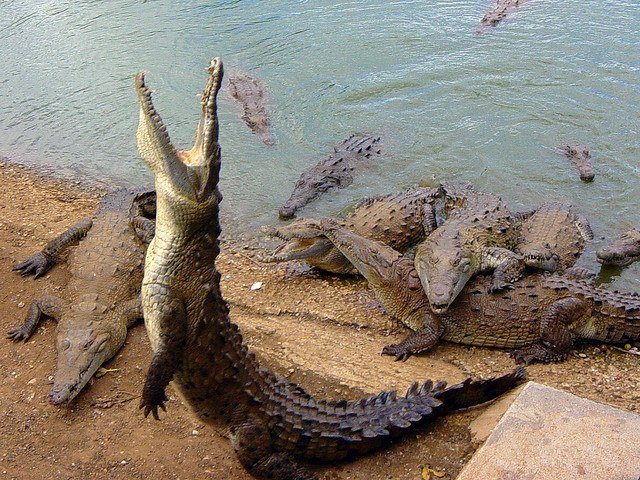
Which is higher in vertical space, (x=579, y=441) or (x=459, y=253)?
(x=579, y=441)

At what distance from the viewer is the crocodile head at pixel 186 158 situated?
2766 millimetres

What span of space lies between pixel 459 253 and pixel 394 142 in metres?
3.26

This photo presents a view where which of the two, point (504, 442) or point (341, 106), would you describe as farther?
point (341, 106)

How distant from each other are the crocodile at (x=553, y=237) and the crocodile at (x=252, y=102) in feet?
12.2

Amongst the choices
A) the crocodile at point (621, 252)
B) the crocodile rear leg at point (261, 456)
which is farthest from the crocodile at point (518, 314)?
the crocodile rear leg at point (261, 456)

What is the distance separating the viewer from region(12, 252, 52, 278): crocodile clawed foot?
19.8 ft

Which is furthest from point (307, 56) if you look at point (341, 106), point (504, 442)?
point (504, 442)

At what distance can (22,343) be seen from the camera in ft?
16.8

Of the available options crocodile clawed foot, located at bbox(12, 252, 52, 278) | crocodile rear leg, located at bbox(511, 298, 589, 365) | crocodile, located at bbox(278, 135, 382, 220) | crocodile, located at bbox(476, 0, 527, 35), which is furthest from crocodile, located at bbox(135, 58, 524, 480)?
crocodile, located at bbox(476, 0, 527, 35)

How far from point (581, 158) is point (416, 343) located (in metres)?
3.78

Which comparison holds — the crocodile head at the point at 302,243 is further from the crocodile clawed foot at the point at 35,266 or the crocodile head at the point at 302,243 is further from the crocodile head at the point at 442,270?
the crocodile clawed foot at the point at 35,266

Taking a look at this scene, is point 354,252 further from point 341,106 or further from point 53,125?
point 53,125

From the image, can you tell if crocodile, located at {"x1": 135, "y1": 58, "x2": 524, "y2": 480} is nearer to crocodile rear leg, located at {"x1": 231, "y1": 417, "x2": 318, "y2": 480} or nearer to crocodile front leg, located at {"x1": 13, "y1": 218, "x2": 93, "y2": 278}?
crocodile rear leg, located at {"x1": 231, "y1": 417, "x2": 318, "y2": 480}

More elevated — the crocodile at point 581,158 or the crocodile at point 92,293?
the crocodile at point 92,293
